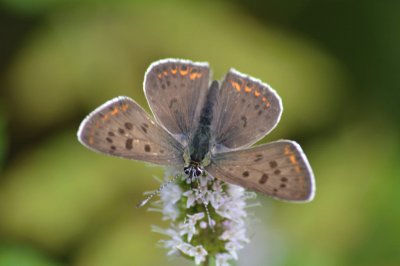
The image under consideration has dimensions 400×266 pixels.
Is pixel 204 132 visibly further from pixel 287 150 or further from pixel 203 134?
pixel 287 150

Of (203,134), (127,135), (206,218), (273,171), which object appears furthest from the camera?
(203,134)

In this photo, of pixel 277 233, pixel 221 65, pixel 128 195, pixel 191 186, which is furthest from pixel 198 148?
pixel 221 65

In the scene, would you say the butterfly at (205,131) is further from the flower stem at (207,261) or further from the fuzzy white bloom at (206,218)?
the flower stem at (207,261)

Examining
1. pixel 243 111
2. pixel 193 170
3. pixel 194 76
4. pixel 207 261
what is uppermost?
pixel 194 76

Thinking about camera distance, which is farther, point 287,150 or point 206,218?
point 206,218

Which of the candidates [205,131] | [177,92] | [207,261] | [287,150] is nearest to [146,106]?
[177,92]

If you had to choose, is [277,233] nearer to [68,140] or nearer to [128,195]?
[128,195]

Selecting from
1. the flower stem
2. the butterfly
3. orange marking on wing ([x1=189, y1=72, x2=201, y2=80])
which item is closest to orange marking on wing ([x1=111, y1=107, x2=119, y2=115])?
the butterfly
